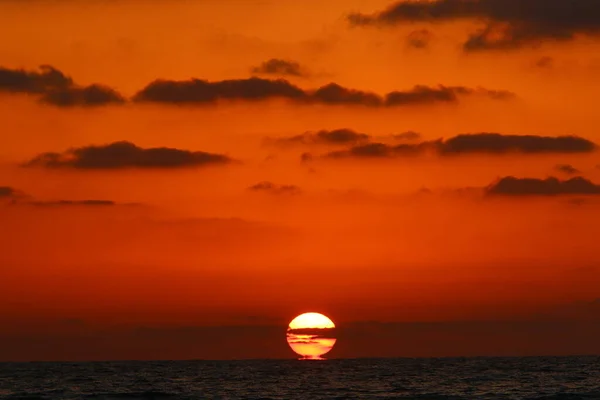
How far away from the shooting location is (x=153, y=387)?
110m

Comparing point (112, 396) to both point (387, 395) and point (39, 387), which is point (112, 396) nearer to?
point (39, 387)

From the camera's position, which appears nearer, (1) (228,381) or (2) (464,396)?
(2) (464,396)

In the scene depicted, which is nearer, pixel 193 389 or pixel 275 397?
pixel 275 397

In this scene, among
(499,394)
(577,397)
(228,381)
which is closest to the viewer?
(577,397)

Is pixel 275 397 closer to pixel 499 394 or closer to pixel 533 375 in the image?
pixel 499 394

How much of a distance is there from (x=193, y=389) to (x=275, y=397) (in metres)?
14.9

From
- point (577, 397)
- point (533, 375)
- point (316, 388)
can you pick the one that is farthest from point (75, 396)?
point (533, 375)

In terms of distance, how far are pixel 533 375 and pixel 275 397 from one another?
49.7 meters

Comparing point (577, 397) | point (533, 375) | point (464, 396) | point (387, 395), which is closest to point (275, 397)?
point (387, 395)

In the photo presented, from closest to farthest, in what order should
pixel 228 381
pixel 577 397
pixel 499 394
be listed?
pixel 577 397
pixel 499 394
pixel 228 381

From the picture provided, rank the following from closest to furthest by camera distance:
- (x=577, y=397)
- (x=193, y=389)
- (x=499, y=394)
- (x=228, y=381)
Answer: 1. (x=577, y=397)
2. (x=499, y=394)
3. (x=193, y=389)
4. (x=228, y=381)

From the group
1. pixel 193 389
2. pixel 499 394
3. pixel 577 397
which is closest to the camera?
pixel 577 397

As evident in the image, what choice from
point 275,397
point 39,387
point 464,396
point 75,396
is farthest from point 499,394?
point 39,387

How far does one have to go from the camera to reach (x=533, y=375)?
431 feet
